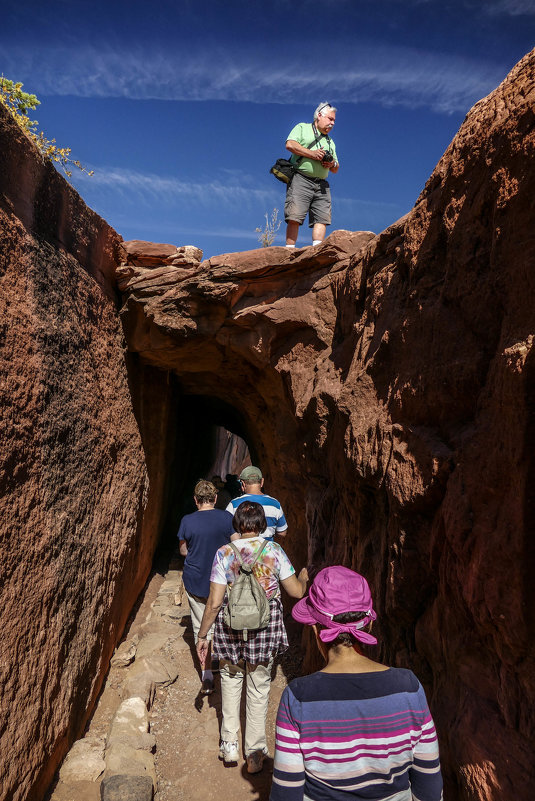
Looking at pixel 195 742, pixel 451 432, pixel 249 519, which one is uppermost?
pixel 451 432

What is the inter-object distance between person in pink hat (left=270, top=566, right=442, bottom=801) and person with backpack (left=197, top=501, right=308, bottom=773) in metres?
1.33

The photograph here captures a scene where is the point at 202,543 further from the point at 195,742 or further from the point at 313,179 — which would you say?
the point at 313,179

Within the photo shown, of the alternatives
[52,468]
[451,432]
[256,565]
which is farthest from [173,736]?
[451,432]

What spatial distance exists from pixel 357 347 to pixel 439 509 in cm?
154

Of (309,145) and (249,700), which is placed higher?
(309,145)

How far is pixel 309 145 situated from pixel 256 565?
13.2 feet

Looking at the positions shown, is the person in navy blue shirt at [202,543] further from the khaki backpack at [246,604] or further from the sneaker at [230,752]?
the khaki backpack at [246,604]

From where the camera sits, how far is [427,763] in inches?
60.4

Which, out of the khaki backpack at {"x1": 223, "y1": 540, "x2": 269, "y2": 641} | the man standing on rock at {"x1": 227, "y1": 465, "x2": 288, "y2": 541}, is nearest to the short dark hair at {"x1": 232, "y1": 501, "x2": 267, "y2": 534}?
the khaki backpack at {"x1": 223, "y1": 540, "x2": 269, "y2": 641}

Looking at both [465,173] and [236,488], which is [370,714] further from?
[236,488]

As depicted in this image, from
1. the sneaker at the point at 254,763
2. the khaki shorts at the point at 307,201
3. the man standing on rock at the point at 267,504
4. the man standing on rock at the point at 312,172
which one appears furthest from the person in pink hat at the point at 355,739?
the khaki shorts at the point at 307,201

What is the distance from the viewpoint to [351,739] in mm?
1462

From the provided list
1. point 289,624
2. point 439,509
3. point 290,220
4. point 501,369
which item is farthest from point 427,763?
point 290,220

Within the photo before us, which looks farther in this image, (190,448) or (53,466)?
(190,448)
